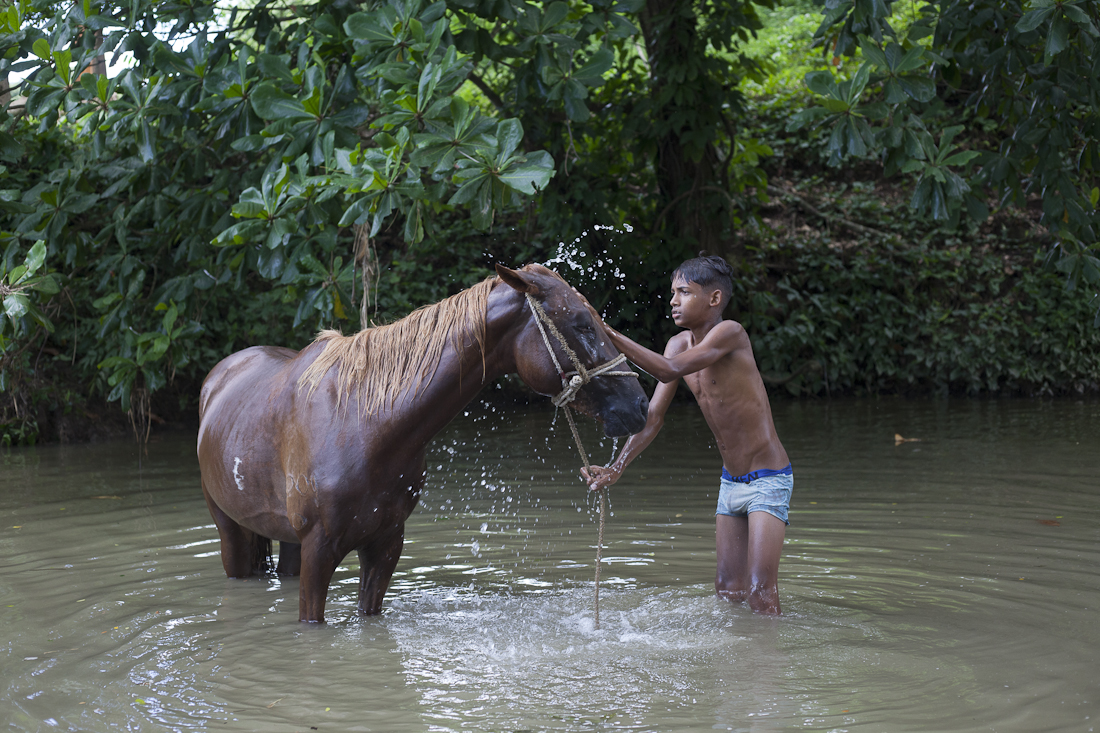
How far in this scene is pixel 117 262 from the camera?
7477 mm

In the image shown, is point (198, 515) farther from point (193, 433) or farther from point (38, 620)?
point (193, 433)

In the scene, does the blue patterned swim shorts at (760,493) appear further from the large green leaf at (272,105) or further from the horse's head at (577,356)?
→ the large green leaf at (272,105)

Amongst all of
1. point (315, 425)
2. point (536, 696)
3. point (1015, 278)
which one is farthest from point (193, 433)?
point (1015, 278)

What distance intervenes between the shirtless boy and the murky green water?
0.76ft

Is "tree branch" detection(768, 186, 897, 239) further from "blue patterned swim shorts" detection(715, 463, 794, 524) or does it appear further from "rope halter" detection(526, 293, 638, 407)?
"rope halter" detection(526, 293, 638, 407)

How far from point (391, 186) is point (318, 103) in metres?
0.99

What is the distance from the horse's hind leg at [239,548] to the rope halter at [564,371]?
2.24 metres

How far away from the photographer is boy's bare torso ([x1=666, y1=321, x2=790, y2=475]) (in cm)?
440

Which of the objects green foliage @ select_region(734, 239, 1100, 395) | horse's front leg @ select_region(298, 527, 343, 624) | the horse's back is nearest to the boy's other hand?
horse's front leg @ select_region(298, 527, 343, 624)

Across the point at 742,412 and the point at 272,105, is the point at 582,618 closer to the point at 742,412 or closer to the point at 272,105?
the point at 742,412

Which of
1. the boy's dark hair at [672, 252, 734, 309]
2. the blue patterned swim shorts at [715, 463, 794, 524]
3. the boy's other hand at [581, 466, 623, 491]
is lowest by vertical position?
the blue patterned swim shorts at [715, 463, 794, 524]

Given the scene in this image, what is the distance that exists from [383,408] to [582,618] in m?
1.33

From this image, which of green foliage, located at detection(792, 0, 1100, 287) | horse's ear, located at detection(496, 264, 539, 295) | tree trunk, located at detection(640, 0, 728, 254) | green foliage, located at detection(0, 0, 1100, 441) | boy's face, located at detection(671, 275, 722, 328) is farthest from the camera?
tree trunk, located at detection(640, 0, 728, 254)

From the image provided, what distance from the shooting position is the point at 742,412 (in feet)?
14.5
